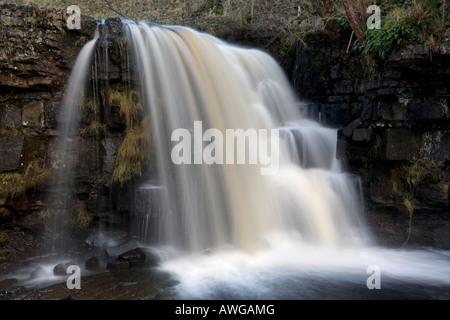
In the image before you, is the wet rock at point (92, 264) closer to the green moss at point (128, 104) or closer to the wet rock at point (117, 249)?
the wet rock at point (117, 249)

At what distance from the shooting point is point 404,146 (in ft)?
23.6

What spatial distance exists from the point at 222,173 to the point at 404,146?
12.8ft

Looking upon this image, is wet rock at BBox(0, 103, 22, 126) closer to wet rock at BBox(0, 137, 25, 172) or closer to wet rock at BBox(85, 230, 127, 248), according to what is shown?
wet rock at BBox(0, 137, 25, 172)

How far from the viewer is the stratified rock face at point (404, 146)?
22.5 feet

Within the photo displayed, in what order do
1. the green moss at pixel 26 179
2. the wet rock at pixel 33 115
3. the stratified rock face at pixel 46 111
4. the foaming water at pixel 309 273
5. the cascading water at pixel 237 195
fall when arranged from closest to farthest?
the foaming water at pixel 309 273 < the cascading water at pixel 237 195 < the green moss at pixel 26 179 < the stratified rock face at pixel 46 111 < the wet rock at pixel 33 115

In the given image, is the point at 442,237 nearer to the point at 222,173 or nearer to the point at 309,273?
the point at 309,273

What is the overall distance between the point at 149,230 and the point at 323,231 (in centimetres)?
343

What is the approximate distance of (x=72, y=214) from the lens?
6.45 metres

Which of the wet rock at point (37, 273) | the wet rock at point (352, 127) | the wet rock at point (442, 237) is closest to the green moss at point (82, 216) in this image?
the wet rock at point (37, 273)

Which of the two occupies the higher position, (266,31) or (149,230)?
(266,31)

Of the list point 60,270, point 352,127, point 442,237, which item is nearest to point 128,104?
point 60,270

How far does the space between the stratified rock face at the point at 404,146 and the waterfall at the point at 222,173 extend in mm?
509
